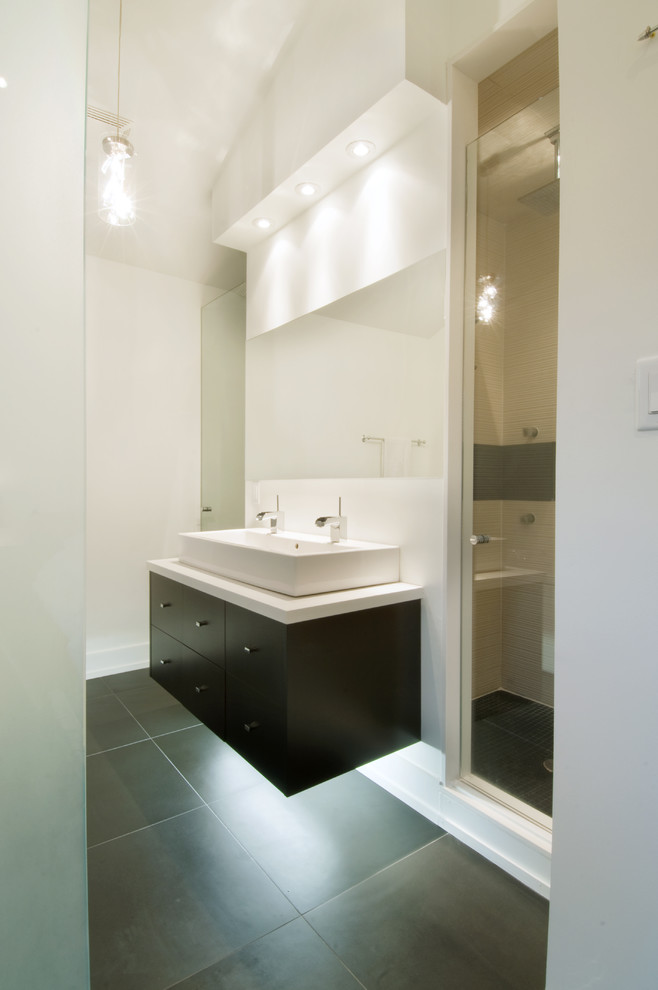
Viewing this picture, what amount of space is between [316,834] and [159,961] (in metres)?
0.61

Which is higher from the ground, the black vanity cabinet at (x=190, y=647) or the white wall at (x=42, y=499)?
the white wall at (x=42, y=499)

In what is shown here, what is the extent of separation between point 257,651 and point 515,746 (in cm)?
88

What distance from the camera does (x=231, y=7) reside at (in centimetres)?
206

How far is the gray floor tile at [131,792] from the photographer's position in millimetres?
1846

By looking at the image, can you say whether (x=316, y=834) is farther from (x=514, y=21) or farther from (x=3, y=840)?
(x=514, y=21)

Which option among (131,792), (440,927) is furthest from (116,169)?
(440,927)

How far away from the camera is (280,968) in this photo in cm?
128

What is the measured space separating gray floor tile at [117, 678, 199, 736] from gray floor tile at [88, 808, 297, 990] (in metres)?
0.84

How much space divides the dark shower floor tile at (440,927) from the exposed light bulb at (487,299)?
1.75 m

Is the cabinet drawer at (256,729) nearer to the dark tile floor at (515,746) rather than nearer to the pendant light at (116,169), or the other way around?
the dark tile floor at (515,746)

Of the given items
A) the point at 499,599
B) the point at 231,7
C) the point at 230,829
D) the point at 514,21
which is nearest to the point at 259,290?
the point at 231,7

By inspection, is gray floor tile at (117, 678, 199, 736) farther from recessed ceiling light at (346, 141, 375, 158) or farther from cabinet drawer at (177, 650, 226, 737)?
recessed ceiling light at (346, 141, 375, 158)

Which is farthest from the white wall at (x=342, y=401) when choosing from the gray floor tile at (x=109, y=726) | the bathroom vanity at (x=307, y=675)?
the gray floor tile at (x=109, y=726)

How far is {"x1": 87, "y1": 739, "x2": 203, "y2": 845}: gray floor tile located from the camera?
1.85 meters
